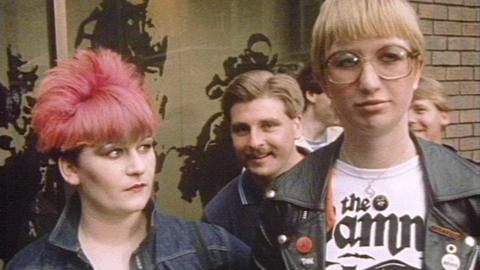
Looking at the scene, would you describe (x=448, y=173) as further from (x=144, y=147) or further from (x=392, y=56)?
(x=144, y=147)

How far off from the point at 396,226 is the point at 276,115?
117cm

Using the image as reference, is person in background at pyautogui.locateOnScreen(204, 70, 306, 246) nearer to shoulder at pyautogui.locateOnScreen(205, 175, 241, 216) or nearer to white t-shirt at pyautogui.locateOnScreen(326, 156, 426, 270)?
shoulder at pyautogui.locateOnScreen(205, 175, 241, 216)

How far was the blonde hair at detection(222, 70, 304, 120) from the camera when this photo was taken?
306cm

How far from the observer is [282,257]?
2023 millimetres

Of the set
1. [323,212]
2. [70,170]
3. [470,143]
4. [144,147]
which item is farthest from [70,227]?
[470,143]

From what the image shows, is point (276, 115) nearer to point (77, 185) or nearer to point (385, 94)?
point (77, 185)

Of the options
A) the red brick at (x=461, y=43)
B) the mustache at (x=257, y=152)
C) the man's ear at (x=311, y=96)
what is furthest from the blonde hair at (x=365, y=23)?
the red brick at (x=461, y=43)

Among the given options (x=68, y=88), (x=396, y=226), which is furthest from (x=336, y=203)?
(x=68, y=88)

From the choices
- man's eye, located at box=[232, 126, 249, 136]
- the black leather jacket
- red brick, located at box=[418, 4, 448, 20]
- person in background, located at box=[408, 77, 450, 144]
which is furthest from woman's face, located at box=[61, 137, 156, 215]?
red brick, located at box=[418, 4, 448, 20]

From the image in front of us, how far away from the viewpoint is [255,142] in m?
2.95

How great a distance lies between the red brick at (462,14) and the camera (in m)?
5.37

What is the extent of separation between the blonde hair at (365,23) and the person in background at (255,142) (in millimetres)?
992

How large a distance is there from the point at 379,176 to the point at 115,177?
0.72 m

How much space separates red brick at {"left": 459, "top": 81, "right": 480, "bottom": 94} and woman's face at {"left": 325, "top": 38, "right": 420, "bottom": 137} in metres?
3.73
